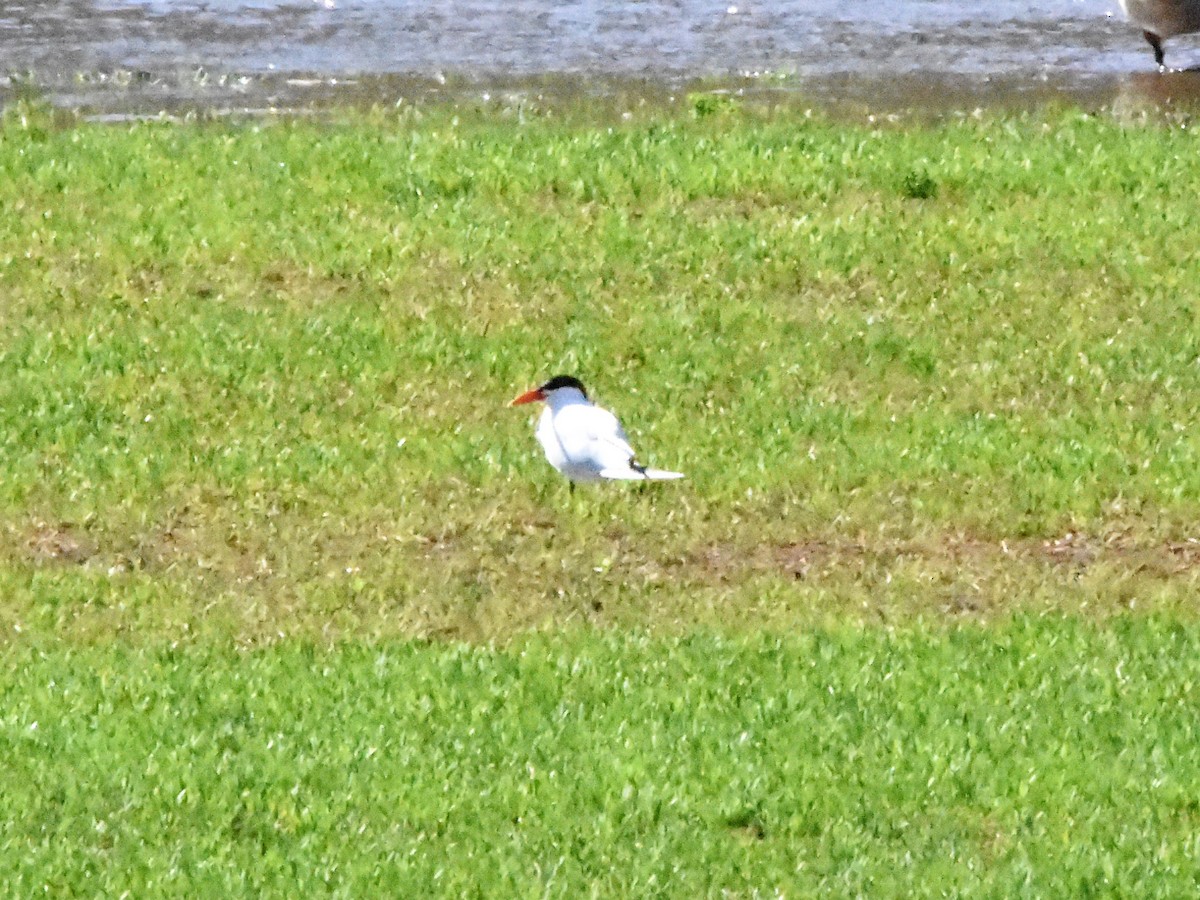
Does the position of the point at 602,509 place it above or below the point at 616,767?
below

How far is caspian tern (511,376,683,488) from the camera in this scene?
10055mm

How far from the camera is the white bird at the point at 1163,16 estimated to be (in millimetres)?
17828

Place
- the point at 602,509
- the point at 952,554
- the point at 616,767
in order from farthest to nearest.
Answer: the point at 602,509 < the point at 952,554 < the point at 616,767

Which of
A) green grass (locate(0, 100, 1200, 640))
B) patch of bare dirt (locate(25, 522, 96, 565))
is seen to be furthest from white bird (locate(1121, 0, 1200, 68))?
patch of bare dirt (locate(25, 522, 96, 565))

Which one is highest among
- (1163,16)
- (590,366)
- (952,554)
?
(1163,16)

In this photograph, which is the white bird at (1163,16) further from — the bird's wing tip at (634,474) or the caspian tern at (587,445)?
the bird's wing tip at (634,474)

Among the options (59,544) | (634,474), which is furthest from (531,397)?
(59,544)

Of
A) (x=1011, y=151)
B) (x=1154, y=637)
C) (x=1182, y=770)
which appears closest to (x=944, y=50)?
(x=1011, y=151)

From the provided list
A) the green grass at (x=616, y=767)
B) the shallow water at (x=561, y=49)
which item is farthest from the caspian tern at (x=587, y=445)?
the shallow water at (x=561, y=49)

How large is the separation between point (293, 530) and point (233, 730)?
2.26m

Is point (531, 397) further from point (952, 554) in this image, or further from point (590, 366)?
point (952, 554)

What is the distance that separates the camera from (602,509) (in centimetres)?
1054

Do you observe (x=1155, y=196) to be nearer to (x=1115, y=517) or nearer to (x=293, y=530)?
(x=1115, y=517)

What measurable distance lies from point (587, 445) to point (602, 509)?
538mm
